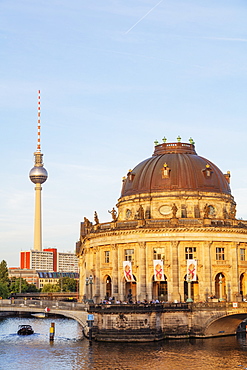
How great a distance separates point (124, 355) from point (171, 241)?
30.7 meters

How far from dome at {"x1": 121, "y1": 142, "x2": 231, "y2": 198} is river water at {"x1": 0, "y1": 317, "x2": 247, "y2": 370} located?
1211 inches

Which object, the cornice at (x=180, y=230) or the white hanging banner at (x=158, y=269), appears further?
the cornice at (x=180, y=230)

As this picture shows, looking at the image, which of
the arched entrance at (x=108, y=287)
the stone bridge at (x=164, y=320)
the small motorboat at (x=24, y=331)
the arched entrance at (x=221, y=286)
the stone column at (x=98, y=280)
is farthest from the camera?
the arched entrance at (x=108, y=287)

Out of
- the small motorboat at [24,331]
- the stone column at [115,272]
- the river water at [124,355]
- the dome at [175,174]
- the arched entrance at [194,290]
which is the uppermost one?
the dome at [175,174]

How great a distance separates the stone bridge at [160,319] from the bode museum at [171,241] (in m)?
5.93

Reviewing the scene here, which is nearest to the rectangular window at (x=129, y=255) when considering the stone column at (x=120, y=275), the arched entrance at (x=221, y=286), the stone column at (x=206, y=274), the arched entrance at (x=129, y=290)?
the stone column at (x=120, y=275)

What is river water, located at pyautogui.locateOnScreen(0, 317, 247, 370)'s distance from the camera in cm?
6938

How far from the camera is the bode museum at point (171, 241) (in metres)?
102

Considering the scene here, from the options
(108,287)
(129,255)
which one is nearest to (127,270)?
(129,255)

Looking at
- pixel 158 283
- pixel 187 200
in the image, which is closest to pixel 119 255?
pixel 158 283

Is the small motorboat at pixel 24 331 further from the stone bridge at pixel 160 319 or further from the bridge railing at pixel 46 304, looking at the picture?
the stone bridge at pixel 160 319

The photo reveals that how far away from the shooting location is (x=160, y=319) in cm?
8681

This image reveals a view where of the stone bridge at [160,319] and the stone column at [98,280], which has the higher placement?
the stone column at [98,280]

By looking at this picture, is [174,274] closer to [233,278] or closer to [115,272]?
[233,278]
